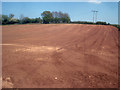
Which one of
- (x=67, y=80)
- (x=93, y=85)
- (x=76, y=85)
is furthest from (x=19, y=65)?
(x=93, y=85)

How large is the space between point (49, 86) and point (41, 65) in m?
1.45

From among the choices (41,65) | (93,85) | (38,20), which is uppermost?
(38,20)

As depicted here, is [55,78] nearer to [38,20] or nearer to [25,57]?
[25,57]

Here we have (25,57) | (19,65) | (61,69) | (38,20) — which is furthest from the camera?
(38,20)

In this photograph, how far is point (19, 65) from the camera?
4676 mm

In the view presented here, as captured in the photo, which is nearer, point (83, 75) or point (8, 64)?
point (83, 75)

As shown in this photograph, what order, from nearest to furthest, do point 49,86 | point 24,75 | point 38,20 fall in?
point 49,86
point 24,75
point 38,20

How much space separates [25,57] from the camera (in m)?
5.54

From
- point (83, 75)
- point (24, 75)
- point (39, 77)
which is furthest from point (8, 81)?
point (83, 75)

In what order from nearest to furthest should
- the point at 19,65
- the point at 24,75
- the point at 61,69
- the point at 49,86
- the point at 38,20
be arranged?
the point at 49,86 → the point at 24,75 → the point at 61,69 → the point at 19,65 → the point at 38,20

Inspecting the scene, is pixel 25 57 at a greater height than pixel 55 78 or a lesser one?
greater

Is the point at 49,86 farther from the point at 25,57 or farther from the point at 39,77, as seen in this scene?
the point at 25,57

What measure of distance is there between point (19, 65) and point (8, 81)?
115 cm

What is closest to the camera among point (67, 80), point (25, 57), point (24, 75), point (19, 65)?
point (67, 80)
